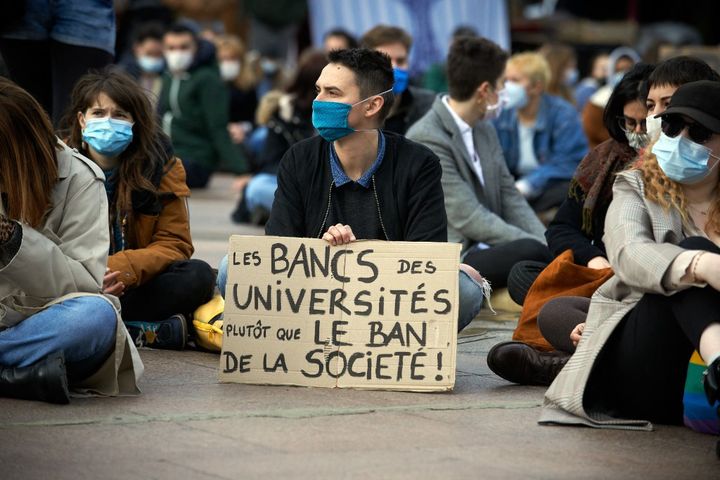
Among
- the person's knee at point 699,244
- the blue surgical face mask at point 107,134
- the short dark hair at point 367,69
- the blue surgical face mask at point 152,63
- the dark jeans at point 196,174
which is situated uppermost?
the short dark hair at point 367,69

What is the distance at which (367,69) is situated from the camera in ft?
19.0

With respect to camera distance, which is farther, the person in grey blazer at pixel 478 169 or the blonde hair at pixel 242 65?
the blonde hair at pixel 242 65

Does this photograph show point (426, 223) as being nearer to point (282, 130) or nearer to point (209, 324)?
point (209, 324)

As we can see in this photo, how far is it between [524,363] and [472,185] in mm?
2604

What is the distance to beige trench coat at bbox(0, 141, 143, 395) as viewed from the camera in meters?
4.88

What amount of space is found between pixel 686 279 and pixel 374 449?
3.66 ft

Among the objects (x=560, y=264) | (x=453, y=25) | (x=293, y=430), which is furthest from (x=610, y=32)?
(x=293, y=430)

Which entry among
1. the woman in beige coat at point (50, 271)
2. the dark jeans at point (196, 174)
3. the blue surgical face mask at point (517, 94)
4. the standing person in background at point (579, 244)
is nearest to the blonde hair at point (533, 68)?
the blue surgical face mask at point (517, 94)

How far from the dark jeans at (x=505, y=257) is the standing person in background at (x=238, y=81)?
9797mm

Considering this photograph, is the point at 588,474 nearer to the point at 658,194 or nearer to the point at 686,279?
the point at 686,279

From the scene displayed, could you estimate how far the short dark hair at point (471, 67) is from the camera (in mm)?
7910

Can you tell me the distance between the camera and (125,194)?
19.9 ft

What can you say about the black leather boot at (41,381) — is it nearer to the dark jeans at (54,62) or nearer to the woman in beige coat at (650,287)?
the woman in beige coat at (650,287)

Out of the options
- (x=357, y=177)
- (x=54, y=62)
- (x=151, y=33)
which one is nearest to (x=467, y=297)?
(x=357, y=177)
